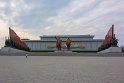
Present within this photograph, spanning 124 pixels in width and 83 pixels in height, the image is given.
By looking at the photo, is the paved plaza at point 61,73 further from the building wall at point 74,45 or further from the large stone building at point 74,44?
the building wall at point 74,45

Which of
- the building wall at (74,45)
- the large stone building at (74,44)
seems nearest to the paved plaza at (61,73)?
the large stone building at (74,44)

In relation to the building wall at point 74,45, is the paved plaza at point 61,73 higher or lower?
lower

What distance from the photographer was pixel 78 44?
202 ft

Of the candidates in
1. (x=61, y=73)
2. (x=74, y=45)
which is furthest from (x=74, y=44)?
(x=61, y=73)

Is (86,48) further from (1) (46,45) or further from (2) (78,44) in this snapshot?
(1) (46,45)

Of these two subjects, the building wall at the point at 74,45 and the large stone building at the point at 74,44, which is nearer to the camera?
the large stone building at the point at 74,44

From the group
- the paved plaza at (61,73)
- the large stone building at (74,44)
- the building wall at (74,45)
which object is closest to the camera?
the paved plaza at (61,73)

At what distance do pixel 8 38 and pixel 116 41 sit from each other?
1416 centimetres

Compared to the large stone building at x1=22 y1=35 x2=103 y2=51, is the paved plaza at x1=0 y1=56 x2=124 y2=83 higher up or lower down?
lower down

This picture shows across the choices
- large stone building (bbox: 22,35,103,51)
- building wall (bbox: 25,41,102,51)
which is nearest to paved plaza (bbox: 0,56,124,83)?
large stone building (bbox: 22,35,103,51)

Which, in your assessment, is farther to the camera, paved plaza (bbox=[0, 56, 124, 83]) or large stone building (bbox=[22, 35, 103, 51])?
large stone building (bbox=[22, 35, 103, 51])

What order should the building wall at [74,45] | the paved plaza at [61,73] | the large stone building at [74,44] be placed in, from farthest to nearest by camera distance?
the building wall at [74,45], the large stone building at [74,44], the paved plaza at [61,73]

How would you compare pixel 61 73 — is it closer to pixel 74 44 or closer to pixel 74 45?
pixel 74 45

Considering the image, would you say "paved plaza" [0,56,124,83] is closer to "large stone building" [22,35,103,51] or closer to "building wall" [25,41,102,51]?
"large stone building" [22,35,103,51]
